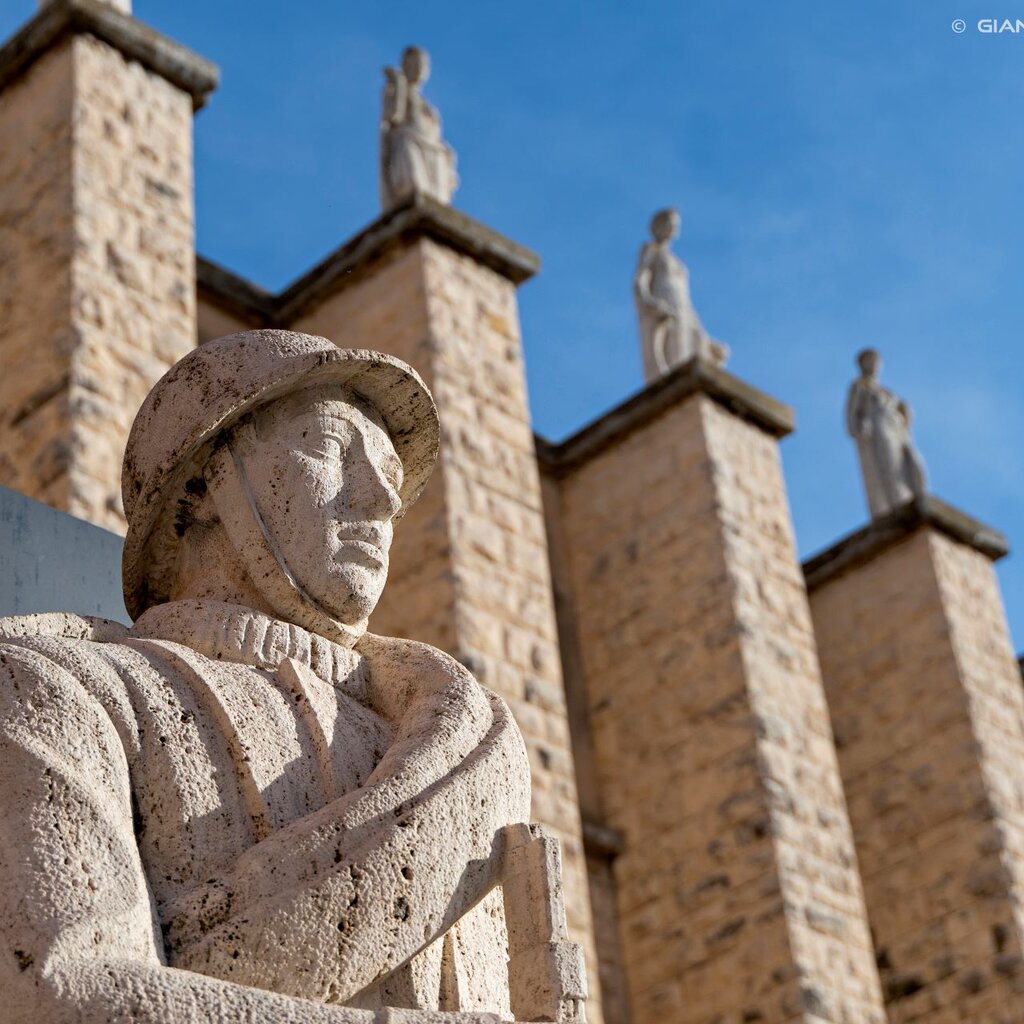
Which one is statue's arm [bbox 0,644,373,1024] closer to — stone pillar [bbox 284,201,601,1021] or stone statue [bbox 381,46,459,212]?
stone pillar [bbox 284,201,601,1021]

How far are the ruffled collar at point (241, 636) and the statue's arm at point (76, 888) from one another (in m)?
0.35

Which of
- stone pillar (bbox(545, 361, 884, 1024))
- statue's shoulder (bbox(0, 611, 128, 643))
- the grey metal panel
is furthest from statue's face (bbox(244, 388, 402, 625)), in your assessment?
stone pillar (bbox(545, 361, 884, 1024))

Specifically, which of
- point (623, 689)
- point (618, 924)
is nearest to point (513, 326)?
point (623, 689)

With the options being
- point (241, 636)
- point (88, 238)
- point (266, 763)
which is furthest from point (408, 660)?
point (88, 238)

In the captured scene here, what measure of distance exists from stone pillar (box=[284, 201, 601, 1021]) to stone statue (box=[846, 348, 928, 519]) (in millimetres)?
4137

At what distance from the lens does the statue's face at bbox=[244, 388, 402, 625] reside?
315 cm

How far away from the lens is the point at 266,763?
2.85 metres

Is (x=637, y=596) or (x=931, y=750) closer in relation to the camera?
(x=637, y=596)

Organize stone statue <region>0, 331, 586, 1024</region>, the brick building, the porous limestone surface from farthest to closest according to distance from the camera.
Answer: the brick building < the porous limestone surface < stone statue <region>0, 331, 586, 1024</region>

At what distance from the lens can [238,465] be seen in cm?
320

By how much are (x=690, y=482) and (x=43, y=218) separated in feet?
16.1

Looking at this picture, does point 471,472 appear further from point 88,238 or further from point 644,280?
point 644,280

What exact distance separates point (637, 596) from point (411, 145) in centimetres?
294

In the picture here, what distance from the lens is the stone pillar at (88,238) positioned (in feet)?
27.8
